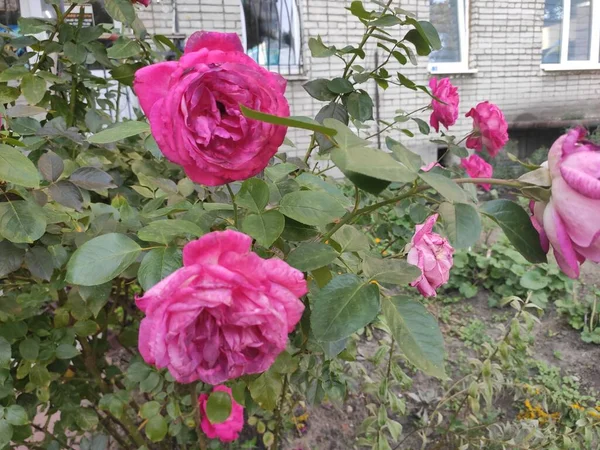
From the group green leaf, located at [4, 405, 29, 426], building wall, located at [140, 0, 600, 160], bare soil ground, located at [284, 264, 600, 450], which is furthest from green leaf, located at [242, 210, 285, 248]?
building wall, located at [140, 0, 600, 160]

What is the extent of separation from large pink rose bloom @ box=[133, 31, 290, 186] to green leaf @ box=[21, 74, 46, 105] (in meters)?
0.73

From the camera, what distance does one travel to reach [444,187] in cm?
39

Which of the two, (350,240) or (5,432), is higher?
(350,240)

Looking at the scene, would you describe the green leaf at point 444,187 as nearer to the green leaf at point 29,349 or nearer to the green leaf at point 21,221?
the green leaf at point 21,221

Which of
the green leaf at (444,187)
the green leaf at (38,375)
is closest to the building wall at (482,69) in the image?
the green leaf at (38,375)

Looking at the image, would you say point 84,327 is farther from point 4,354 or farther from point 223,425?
point 223,425

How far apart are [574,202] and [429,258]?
338 millimetres

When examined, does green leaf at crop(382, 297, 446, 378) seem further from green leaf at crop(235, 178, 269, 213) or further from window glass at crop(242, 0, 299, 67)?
window glass at crop(242, 0, 299, 67)

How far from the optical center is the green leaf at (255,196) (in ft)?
1.69

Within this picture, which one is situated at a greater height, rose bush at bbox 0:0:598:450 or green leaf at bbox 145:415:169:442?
rose bush at bbox 0:0:598:450

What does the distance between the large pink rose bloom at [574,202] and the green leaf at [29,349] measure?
0.98m

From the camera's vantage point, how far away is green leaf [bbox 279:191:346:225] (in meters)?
0.49

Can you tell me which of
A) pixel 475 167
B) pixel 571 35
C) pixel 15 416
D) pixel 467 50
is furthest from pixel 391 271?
pixel 571 35

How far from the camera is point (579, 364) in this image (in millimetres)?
2414
